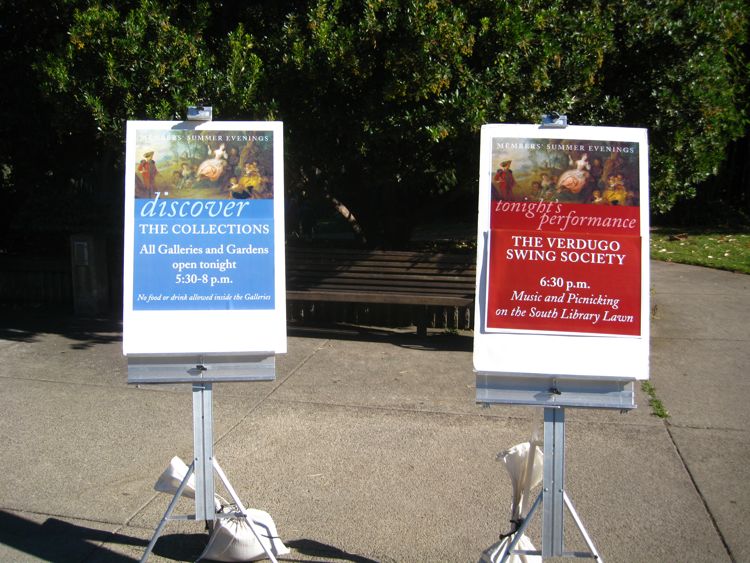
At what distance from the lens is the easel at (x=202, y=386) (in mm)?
3809

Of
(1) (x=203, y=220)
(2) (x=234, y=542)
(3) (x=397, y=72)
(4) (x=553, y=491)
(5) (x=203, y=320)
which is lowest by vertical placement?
(2) (x=234, y=542)

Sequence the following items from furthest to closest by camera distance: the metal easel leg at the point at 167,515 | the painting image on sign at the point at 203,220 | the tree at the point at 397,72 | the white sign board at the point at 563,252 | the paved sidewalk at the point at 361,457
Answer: the tree at the point at 397,72 → the paved sidewalk at the point at 361,457 → the painting image on sign at the point at 203,220 → the metal easel leg at the point at 167,515 → the white sign board at the point at 563,252

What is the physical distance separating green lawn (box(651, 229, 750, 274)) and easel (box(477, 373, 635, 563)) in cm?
934

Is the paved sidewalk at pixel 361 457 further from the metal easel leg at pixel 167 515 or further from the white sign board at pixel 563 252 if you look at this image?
the white sign board at pixel 563 252

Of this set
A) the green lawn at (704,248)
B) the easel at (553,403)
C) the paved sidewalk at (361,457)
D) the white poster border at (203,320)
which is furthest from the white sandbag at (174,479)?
the green lawn at (704,248)

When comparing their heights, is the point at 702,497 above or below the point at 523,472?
below

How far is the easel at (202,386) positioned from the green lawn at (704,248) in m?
9.99

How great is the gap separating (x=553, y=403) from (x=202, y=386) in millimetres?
1608

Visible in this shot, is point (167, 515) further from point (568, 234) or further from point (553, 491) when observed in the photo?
point (568, 234)

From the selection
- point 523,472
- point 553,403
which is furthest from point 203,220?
point 523,472

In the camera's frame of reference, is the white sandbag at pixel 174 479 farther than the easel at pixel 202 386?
Yes

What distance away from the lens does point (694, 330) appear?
28.4ft

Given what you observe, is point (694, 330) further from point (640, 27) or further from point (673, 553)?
point (673, 553)

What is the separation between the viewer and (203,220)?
151 inches
